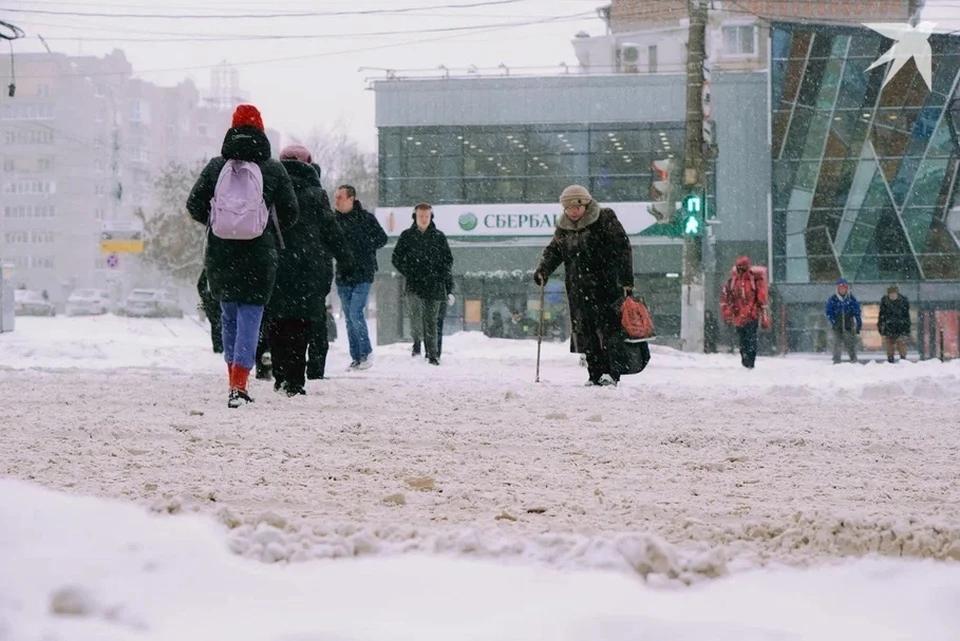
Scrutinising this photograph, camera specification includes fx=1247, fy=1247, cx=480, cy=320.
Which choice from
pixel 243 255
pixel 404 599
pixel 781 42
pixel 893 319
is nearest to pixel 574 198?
pixel 243 255

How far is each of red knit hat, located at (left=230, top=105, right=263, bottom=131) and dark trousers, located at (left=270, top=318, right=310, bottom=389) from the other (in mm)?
1407

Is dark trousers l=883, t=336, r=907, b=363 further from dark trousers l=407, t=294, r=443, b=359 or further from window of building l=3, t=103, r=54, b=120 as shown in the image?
window of building l=3, t=103, r=54, b=120

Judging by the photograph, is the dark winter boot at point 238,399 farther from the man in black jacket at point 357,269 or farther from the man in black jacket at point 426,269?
the man in black jacket at point 426,269

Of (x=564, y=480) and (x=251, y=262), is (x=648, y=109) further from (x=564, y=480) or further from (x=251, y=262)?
(x=564, y=480)

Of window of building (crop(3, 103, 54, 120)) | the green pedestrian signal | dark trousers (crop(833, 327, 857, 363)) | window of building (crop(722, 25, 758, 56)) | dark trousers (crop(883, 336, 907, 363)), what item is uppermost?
window of building (crop(3, 103, 54, 120))

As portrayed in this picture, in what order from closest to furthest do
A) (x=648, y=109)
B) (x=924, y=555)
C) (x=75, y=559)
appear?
(x=75, y=559)
(x=924, y=555)
(x=648, y=109)

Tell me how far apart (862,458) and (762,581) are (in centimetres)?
275

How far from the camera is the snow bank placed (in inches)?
98.5

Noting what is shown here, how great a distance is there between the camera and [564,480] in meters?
4.68

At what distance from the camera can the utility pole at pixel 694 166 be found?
793 inches

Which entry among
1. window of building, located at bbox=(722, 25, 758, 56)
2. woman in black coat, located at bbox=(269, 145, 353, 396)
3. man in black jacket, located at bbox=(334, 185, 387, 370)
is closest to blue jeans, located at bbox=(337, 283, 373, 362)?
man in black jacket, located at bbox=(334, 185, 387, 370)

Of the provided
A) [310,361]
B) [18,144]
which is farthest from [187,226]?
[18,144]

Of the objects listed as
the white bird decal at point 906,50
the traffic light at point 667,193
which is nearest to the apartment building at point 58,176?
the white bird decal at point 906,50

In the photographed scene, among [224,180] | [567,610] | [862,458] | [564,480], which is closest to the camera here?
[567,610]
